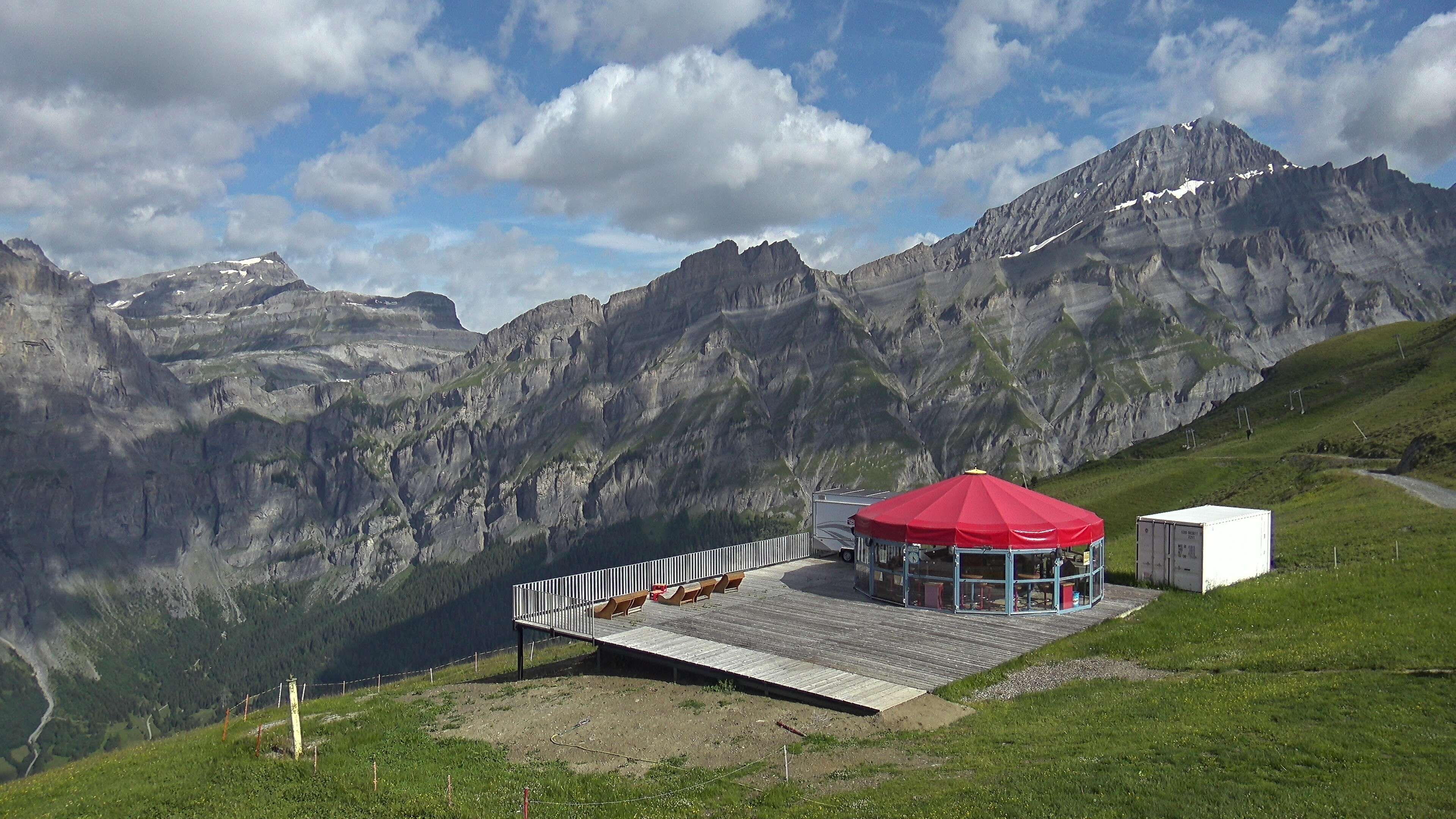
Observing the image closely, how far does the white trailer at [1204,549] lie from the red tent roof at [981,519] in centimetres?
295

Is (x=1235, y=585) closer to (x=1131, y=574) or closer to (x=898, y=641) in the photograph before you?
(x=1131, y=574)

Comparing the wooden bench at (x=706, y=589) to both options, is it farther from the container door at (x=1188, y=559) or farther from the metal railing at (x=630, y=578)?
the container door at (x=1188, y=559)

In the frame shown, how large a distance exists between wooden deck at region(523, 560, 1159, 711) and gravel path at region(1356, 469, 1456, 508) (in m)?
21.9

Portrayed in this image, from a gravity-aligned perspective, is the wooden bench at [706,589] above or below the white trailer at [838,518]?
below

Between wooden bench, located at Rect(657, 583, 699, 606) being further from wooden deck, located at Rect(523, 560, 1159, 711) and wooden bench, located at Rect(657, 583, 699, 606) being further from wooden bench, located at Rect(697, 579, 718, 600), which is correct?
wooden deck, located at Rect(523, 560, 1159, 711)

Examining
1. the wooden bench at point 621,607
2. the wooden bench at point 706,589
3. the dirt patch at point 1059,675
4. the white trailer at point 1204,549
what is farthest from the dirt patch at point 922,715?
the white trailer at point 1204,549

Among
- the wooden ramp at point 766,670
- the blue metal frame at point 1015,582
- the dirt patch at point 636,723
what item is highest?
A: the blue metal frame at point 1015,582

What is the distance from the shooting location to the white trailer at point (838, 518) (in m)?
Result: 51.7

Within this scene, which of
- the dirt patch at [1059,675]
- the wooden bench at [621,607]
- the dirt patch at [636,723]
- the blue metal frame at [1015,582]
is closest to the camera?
the dirt patch at [636,723]

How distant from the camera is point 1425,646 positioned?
2488 cm

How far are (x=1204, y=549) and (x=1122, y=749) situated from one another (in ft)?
71.0

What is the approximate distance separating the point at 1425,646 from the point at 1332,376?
13952 cm

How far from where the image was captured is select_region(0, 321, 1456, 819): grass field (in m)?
16.8

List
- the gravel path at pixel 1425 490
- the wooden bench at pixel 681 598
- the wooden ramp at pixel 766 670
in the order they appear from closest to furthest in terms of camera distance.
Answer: the wooden ramp at pixel 766 670 → the wooden bench at pixel 681 598 → the gravel path at pixel 1425 490
